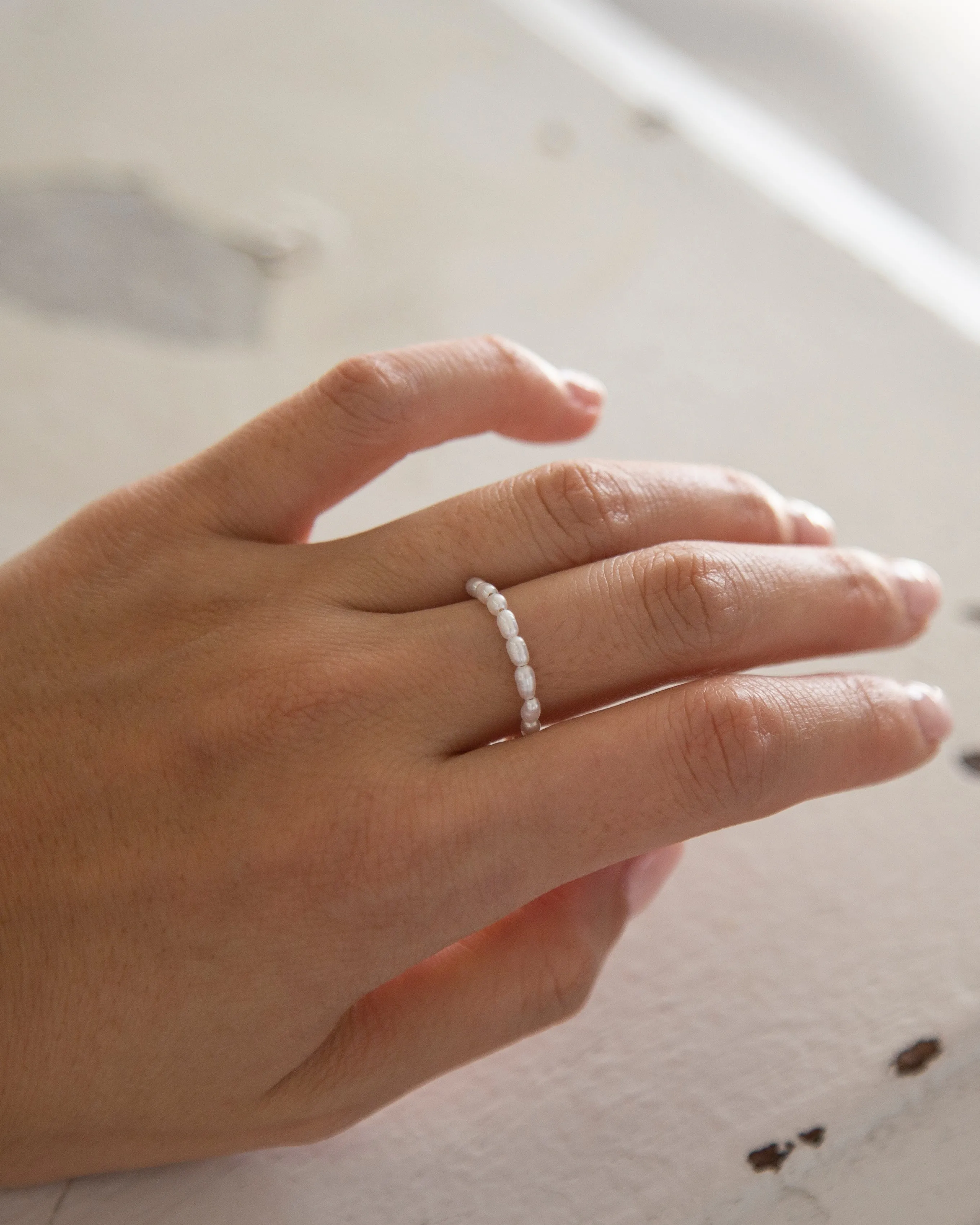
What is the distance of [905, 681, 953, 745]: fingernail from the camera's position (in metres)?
0.61

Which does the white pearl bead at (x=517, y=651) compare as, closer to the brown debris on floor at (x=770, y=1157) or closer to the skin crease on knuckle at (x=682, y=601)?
the skin crease on knuckle at (x=682, y=601)

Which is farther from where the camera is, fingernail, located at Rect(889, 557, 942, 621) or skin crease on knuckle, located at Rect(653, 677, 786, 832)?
fingernail, located at Rect(889, 557, 942, 621)

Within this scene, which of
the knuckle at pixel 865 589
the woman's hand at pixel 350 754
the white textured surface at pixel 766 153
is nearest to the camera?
the woman's hand at pixel 350 754

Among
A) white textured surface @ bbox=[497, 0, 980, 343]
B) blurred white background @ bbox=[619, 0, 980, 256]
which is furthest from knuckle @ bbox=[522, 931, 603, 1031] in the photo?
blurred white background @ bbox=[619, 0, 980, 256]

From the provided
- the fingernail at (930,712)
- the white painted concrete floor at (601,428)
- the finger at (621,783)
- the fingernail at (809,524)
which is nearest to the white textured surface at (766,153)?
the white painted concrete floor at (601,428)

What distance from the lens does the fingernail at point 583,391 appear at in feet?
2.35

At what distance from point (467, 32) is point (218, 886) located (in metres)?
1.08

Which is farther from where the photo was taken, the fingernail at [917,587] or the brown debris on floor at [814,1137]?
the fingernail at [917,587]

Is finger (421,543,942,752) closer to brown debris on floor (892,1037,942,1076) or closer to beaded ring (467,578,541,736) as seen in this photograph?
beaded ring (467,578,541,736)

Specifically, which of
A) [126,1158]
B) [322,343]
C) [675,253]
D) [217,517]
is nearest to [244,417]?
[322,343]

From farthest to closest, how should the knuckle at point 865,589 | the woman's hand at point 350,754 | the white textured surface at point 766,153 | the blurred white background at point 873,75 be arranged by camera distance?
1. the blurred white background at point 873,75
2. the white textured surface at point 766,153
3. the knuckle at point 865,589
4. the woman's hand at point 350,754

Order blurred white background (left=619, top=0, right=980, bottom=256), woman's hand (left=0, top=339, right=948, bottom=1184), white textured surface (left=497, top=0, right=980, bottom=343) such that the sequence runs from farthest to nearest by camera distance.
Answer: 1. blurred white background (left=619, top=0, right=980, bottom=256)
2. white textured surface (left=497, top=0, right=980, bottom=343)
3. woman's hand (left=0, top=339, right=948, bottom=1184)

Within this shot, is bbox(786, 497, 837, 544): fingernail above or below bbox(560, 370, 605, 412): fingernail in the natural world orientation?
below

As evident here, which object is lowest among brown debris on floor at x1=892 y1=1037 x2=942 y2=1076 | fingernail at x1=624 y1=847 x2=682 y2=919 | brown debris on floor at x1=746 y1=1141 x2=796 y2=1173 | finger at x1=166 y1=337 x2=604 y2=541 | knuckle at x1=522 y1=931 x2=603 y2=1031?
brown debris on floor at x1=746 y1=1141 x2=796 y2=1173
